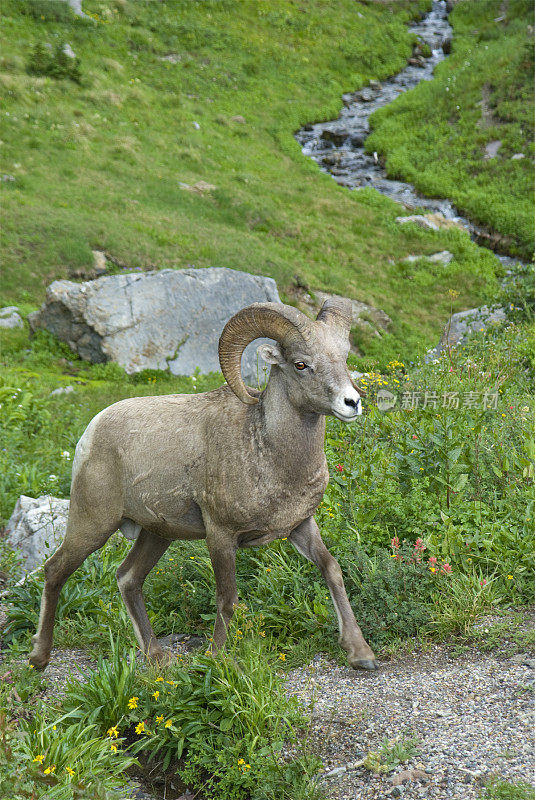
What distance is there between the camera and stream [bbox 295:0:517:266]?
83.1 ft

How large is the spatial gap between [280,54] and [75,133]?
17.2m

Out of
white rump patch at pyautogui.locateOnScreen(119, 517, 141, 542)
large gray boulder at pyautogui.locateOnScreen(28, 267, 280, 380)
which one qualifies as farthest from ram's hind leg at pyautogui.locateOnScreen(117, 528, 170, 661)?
large gray boulder at pyautogui.locateOnScreen(28, 267, 280, 380)

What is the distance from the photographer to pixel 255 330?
16.1ft

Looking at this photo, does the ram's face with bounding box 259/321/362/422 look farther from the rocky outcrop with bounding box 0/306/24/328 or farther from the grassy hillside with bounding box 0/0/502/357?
the grassy hillside with bounding box 0/0/502/357

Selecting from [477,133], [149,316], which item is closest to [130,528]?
[149,316]

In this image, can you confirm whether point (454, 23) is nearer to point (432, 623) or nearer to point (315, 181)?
point (315, 181)

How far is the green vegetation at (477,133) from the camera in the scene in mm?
23906

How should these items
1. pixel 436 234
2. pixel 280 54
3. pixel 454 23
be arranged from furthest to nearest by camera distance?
1. pixel 454 23
2. pixel 280 54
3. pixel 436 234

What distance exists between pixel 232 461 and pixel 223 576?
0.85 meters

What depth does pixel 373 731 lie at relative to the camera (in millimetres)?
4363

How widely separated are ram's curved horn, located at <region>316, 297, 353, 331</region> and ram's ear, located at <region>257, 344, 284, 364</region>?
0.41 m

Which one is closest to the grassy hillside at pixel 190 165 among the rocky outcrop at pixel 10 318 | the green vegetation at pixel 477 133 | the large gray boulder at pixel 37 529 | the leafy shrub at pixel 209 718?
the rocky outcrop at pixel 10 318

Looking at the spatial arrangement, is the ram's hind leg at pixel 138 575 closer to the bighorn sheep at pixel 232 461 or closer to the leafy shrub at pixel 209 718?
the bighorn sheep at pixel 232 461

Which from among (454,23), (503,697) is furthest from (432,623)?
(454,23)
